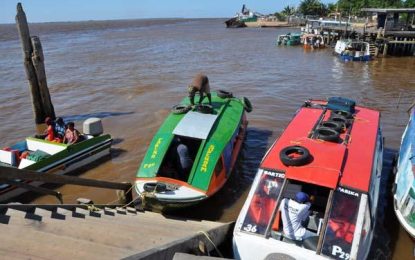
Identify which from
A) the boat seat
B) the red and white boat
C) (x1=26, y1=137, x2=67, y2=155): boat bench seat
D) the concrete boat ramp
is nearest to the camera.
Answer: the concrete boat ramp

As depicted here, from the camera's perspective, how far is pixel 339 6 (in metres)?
87.8

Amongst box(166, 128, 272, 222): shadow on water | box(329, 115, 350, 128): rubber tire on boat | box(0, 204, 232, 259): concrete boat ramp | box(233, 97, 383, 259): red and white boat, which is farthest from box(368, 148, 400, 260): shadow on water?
box(0, 204, 232, 259): concrete boat ramp

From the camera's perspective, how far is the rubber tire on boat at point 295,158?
7.41 metres

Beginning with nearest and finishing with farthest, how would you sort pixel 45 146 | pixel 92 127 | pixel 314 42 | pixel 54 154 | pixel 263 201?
pixel 263 201 → pixel 54 154 → pixel 45 146 → pixel 92 127 → pixel 314 42

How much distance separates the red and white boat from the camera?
6289 mm

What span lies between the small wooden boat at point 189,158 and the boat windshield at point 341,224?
128 inches

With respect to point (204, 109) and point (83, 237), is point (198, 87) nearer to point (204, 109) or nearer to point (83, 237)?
point (204, 109)

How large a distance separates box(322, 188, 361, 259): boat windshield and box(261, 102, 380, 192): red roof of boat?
0.22 m

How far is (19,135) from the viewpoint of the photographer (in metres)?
16.2

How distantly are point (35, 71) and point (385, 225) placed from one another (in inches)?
553

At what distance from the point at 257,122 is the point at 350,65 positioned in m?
18.2

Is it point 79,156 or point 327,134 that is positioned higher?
point 327,134

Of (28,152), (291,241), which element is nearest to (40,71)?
(28,152)

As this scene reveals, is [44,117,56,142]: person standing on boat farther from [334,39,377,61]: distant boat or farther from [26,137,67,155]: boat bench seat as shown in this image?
[334,39,377,61]: distant boat
